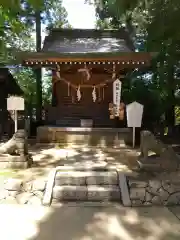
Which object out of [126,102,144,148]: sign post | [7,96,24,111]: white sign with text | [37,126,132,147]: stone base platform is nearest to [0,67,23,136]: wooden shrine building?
[37,126,132,147]: stone base platform

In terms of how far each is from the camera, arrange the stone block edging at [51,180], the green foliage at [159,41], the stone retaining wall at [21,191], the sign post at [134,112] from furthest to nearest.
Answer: the green foliage at [159,41] < the sign post at [134,112] < the stone retaining wall at [21,191] < the stone block edging at [51,180]

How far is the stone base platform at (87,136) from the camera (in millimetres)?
10008

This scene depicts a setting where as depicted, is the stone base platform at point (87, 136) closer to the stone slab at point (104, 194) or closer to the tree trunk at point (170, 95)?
the tree trunk at point (170, 95)

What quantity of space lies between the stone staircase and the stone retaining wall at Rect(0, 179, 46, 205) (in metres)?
0.17

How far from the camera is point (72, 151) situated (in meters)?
8.84

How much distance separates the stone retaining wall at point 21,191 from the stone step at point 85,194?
0.30 m

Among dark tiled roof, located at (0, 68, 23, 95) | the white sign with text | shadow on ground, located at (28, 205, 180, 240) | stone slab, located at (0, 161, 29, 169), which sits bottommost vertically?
shadow on ground, located at (28, 205, 180, 240)

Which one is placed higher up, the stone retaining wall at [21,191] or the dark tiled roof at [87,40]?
the dark tiled roof at [87,40]

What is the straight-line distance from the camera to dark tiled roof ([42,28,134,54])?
11668 mm

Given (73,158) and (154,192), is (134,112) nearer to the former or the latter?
(73,158)

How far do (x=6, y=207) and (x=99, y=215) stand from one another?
5.31 ft

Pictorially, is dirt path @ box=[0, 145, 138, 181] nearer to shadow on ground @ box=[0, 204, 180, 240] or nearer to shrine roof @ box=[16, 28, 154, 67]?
shadow on ground @ box=[0, 204, 180, 240]

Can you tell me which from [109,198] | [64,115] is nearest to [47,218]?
[109,198]

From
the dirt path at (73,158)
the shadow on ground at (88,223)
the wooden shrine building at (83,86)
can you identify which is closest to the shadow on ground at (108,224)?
the shadow on ground at (88,223)
